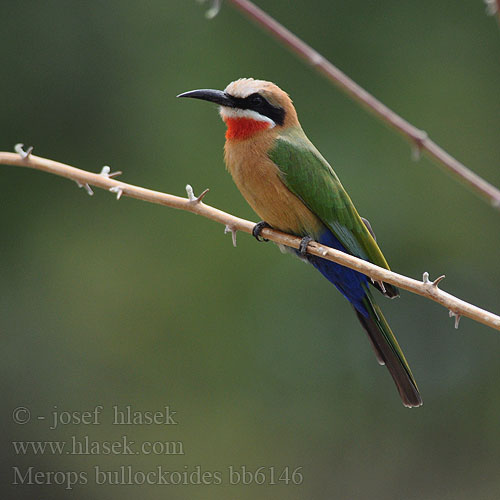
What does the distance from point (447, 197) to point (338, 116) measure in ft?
4.05

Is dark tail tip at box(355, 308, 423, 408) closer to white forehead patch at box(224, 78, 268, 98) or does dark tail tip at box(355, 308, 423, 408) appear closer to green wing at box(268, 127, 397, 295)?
green wing at box(268, 127, 397, 295)

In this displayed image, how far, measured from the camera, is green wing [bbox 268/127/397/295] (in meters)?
2.95

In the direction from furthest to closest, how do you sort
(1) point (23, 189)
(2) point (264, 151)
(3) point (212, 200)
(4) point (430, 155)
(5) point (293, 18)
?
(1) point (23, 189) < (5) point (293, 18) < (3) point (212, 200) < (2) point (264, 151) < (4) point (430, 155)

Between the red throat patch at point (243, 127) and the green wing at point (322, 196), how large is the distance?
0.30ft

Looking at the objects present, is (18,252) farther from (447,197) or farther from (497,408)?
(497,408)

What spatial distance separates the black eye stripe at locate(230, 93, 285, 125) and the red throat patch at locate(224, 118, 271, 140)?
0.15 feet

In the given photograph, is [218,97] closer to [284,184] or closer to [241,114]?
[241,114]

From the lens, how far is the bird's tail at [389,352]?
2.54m

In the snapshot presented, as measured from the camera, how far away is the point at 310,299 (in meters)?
7.55

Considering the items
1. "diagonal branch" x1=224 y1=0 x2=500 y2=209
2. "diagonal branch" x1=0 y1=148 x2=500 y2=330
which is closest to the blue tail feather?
"diagonal branch" x1=0 y1=148 x2=500 y2=330

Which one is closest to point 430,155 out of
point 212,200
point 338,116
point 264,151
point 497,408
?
point 264,151

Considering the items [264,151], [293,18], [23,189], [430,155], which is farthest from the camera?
[23,189]

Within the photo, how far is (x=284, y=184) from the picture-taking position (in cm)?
298

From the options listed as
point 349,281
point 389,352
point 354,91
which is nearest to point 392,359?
point 389,352
